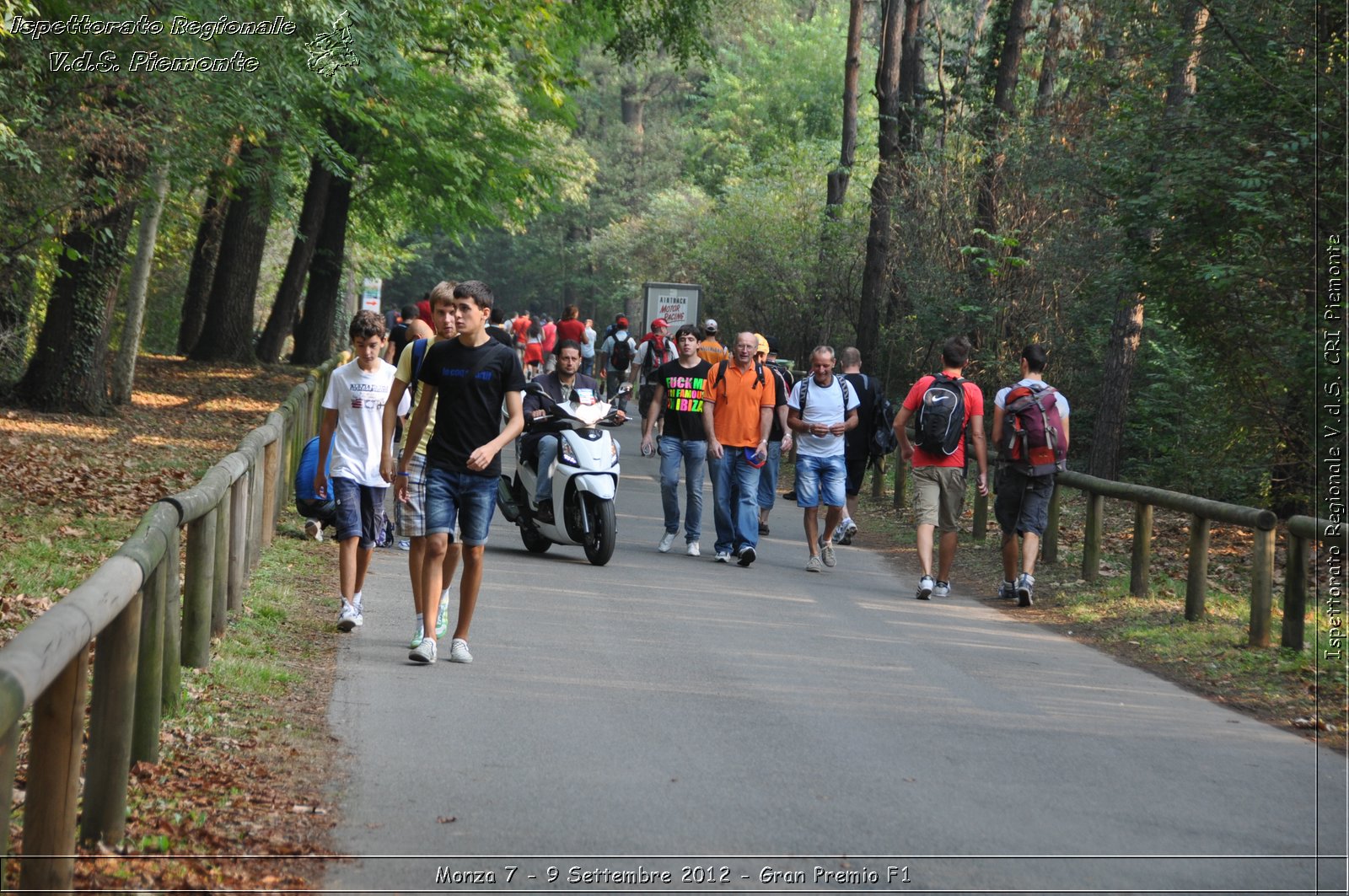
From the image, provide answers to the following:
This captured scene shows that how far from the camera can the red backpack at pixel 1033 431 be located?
12.2 meters

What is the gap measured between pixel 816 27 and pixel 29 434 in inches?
2149

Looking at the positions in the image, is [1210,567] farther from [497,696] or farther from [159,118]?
[159,118]

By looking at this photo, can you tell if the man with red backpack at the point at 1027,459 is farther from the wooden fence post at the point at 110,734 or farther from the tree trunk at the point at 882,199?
the tree trunk at the point at 882,199

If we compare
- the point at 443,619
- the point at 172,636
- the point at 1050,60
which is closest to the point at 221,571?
the point at 443,619

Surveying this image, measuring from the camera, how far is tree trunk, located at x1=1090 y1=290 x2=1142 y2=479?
20438mm

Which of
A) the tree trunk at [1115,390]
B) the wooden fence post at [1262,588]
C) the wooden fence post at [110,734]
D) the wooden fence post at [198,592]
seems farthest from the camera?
the tree trunk at [1115,390]

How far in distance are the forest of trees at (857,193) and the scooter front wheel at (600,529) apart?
5134 millimetres

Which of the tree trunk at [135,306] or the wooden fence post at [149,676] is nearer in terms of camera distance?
the wooden fence post at [149,676]

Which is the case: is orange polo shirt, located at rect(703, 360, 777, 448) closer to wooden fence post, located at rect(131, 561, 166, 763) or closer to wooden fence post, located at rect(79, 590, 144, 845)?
wooden fence post, located at rect(131, 561, 166, 763)

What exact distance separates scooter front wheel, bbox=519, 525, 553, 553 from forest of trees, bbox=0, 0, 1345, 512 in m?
4.97

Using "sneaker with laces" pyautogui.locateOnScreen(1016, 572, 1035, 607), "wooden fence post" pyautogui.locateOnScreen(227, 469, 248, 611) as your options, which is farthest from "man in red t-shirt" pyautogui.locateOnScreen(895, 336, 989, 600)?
"wooden fence post" pyautogui.locateOnScreen(227, 469, 248, 611)

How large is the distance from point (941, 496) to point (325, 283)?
75.3 feet

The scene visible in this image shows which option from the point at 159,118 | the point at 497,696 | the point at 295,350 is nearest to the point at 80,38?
the point at 159,118

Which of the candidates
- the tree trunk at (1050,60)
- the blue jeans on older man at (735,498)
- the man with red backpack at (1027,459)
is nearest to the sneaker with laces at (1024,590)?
the man with red backpack at (1027,459)
